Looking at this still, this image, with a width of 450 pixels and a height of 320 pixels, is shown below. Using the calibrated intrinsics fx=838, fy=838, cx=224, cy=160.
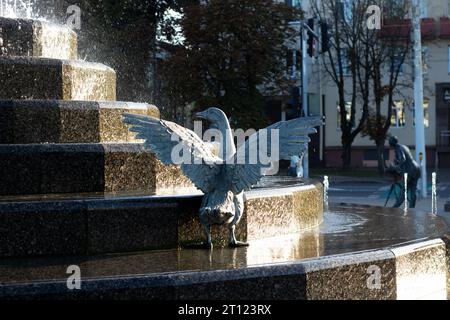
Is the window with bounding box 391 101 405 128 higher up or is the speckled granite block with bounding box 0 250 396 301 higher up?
the window with bounding box 391 101 405 128

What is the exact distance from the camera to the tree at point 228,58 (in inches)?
1400

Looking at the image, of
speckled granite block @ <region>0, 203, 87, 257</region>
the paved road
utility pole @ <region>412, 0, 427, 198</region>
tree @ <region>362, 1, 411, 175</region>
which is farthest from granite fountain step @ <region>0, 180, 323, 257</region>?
tree @ <region>362, 1, 411, 175</region>

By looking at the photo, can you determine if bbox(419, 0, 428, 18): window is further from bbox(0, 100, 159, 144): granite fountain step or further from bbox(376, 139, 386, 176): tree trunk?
bbox(0, 100, 159, 144): granite fountain step

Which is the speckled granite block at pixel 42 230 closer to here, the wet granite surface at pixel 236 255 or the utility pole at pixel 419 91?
the wet granite surface at pixel 236 255

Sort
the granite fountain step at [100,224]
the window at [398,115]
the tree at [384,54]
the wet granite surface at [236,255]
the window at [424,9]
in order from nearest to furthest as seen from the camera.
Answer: the wet granite surface at [236,255], the granite fountain step at [100,224], the tree at [384,54], the window at [424,9], the window at [398,115]

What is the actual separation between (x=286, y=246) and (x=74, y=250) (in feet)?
5.71

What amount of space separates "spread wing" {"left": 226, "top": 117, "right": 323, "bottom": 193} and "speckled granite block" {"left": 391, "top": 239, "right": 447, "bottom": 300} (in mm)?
1125

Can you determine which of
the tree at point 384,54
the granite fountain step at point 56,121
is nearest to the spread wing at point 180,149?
the granite fountain step at point 56,121

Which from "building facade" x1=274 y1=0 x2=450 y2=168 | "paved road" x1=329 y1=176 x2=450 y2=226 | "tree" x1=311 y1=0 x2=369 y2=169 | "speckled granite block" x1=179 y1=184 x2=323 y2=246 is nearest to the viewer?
"speckled granite block" x1=179 y1=184 x2=323 y2=246

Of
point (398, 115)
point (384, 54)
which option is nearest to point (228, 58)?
point (384, 54)

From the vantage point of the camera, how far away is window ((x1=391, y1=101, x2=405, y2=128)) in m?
46.9

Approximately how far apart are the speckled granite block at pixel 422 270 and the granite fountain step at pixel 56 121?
352 cm

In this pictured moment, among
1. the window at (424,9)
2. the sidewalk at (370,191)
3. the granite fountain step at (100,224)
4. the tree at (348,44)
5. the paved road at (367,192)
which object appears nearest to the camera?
the granite fountain step at (100,224)

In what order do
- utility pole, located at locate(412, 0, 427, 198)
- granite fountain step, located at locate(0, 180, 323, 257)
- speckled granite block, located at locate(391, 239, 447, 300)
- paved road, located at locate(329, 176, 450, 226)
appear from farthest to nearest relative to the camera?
utility pole, located at locate(412, 0, 427, 198) < paved road, located at locate(329, 176, 450, 226) < speckled granite block, located at locate(391, 239, 447, 300) < granite fountain step, located at locate(0, 180, 323, 257)
